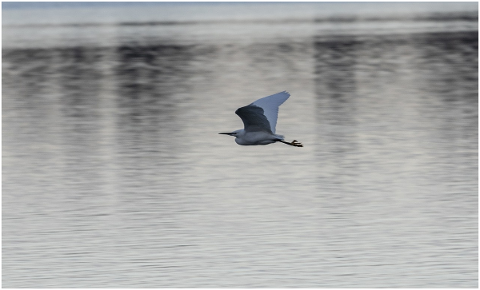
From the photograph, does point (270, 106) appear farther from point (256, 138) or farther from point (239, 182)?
point (239, 182)

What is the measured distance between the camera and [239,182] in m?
14.3

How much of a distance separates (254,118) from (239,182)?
2.77 meters

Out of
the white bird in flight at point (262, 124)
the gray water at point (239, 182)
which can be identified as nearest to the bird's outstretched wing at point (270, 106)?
the white bird in flight at point (262, 124)

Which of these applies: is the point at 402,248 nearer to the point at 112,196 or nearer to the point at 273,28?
the point at 112,196

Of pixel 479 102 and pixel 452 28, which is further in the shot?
pixel 452 28

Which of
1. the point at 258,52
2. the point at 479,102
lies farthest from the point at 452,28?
the point at 479,102

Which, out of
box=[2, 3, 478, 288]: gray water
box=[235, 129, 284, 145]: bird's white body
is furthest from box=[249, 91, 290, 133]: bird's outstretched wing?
box=[2, 3, 478, 288]: gray water

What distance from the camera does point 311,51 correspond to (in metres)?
36.2

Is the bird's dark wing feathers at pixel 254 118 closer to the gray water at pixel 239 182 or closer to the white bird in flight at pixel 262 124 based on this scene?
the white bird in flight at pixel 262 124

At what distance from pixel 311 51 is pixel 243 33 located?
45.6 ft

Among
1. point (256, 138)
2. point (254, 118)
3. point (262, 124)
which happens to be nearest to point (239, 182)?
point (256, 138)

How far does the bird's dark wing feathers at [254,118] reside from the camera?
11406mm

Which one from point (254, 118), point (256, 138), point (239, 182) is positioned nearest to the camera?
point (254, 118)

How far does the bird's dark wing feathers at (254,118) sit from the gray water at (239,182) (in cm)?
119
